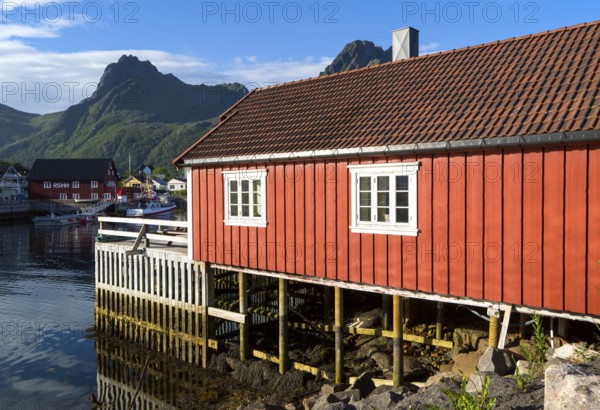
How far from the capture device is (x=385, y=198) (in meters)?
11.4

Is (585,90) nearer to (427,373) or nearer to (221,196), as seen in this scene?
(427,373)

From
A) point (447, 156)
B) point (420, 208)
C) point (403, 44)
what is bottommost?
point (420, 208)

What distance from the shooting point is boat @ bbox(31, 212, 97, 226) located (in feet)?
207

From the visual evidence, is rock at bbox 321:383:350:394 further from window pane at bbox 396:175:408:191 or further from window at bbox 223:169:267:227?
window pane at bbox 396:175:408:191

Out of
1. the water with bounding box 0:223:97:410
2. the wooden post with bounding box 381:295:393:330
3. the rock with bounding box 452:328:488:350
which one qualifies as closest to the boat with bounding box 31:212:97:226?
the water with bounding box 0:223:97:410

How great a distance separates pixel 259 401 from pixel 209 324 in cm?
353

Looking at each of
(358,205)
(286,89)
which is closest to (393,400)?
(358,205)

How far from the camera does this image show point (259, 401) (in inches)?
500

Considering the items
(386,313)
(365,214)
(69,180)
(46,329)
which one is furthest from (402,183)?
(69,180)

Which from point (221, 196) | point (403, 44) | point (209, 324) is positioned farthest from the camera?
point (403, 44)

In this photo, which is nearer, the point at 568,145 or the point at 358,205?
the point at 568,145

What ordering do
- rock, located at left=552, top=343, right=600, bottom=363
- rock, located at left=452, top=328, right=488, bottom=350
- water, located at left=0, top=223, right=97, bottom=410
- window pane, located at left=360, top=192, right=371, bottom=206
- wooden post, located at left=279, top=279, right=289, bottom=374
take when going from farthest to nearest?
1. water, located at left=0, top=223, right=97, bottom=410
2. wooden post, located at left=279, top=279, right=289, bottom=374
3. rock, located at left=452, top=328, right=488, bottom=350
4. window pane, located at left=360, top=192, right=371, bottom=206
5. rock, located at left=552, top=343, right=600, bottom=363

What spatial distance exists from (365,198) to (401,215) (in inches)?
33.9

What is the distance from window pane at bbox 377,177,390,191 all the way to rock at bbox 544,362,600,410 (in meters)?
5.71
